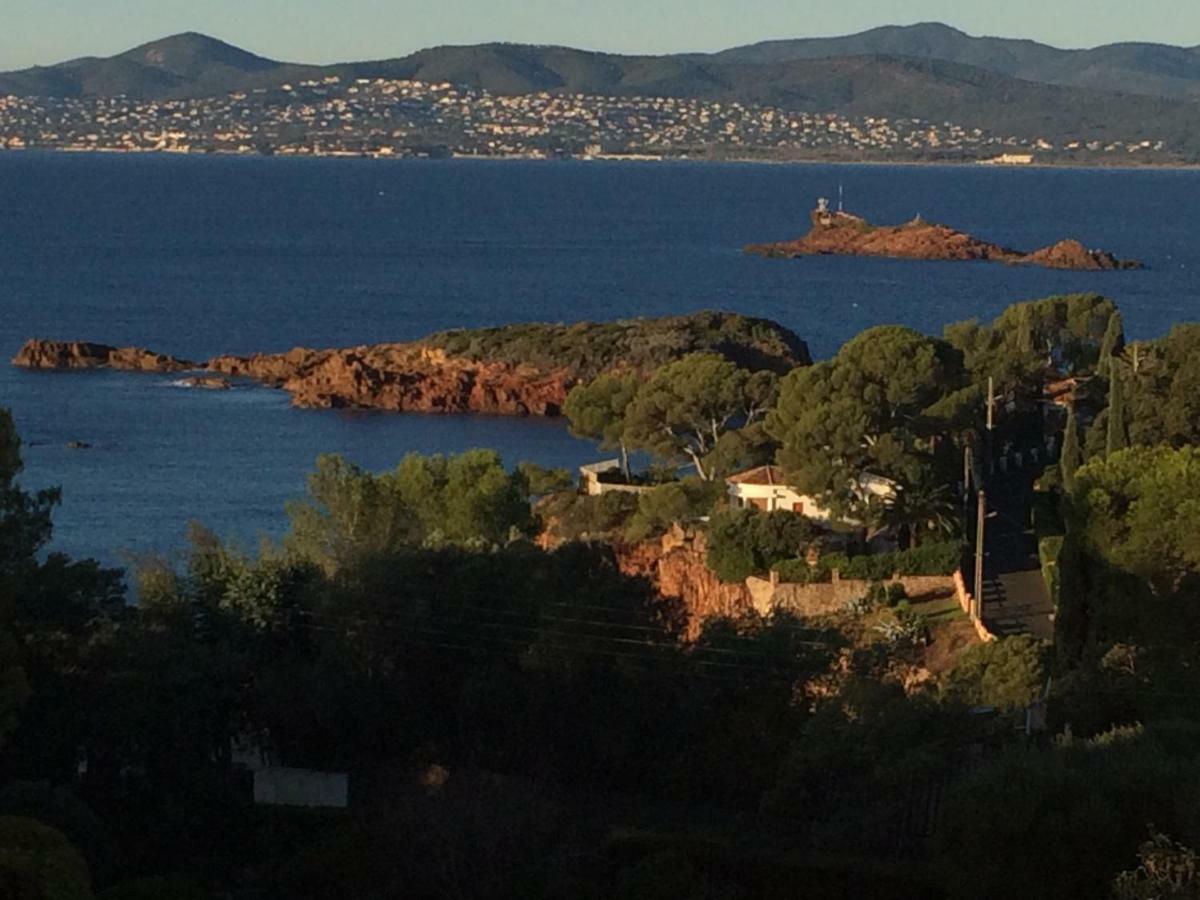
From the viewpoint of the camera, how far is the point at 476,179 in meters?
199

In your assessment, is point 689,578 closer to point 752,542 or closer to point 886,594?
point 752,542

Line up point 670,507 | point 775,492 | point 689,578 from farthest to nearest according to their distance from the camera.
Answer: point 775,492 → point 670,507 → point 689,578

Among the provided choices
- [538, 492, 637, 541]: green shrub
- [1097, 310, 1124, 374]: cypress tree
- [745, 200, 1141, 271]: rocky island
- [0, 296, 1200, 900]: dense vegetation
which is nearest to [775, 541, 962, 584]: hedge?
[0, 296, 1200, 900]: dense vegetation

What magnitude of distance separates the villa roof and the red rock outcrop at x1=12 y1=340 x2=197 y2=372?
31.6 m

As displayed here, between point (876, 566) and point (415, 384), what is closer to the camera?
point (876, 566)

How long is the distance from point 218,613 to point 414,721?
2.05 meters

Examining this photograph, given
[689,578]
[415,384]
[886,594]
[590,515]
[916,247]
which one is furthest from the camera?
[916,247]

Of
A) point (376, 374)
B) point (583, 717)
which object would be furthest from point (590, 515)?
point (376, 374)

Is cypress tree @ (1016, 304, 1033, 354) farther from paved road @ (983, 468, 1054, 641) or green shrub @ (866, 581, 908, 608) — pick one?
green shrub @ (866, 581, 908, 608)

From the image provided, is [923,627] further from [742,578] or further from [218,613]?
[218,613]

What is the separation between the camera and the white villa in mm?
27547

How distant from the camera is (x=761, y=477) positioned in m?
28.8

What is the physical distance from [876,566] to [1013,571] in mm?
2308

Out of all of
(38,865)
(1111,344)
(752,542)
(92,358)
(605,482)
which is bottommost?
(92,358)
